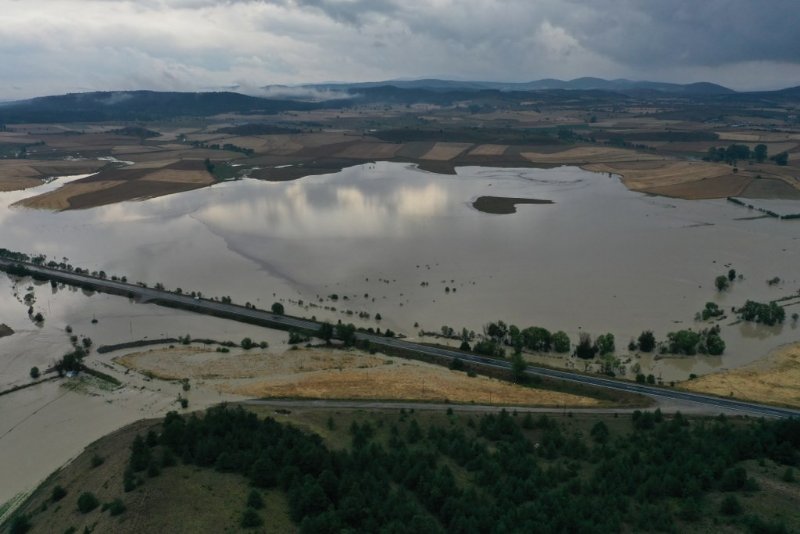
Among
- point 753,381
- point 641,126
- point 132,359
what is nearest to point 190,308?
point 132,359

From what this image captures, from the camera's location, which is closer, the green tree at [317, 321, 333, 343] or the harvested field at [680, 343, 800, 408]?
the harvested field at [680, 343, 800, 408]

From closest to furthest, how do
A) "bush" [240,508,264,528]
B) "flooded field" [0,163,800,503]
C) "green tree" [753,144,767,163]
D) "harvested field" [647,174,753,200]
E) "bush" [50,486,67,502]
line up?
"bush" [240,508,264,528]
"bush" [50,486,67,502]
"flooded field" [0,163,800,503]
"harvested field" [647,174,753,200]
"green tree" [753,144,767,163]

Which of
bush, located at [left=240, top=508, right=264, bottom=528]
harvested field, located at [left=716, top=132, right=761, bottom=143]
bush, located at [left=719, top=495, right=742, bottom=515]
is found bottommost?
bush, located at [left=240, top=508, right=264, bottom=528]

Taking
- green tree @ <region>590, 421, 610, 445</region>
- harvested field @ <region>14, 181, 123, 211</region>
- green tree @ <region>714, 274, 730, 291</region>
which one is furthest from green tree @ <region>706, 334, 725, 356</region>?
harvested field @ <region>14, 181, 123, 211</region>

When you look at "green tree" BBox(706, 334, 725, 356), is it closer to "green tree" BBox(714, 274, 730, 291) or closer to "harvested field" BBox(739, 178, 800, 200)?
"green tree" BBox(714, 274, 730, 291)

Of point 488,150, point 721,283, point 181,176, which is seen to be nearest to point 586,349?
point 721,283

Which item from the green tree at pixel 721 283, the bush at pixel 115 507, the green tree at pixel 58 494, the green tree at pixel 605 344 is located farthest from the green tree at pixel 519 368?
the green tree at pixel 58 494
